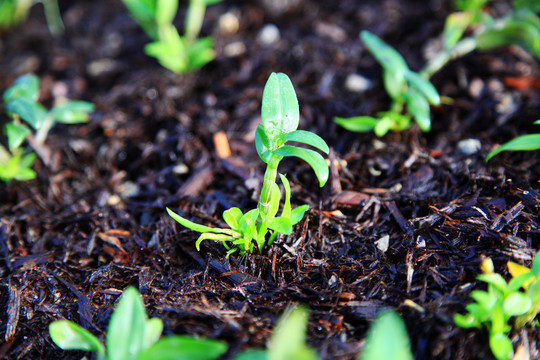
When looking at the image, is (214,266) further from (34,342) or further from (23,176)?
(23,176)

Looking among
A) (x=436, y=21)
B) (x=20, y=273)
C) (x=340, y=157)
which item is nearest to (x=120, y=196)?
(x=20, y=273)

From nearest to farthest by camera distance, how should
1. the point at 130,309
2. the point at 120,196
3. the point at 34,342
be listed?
the point at 130,309 < the point at 34,342 < the point at 120,196

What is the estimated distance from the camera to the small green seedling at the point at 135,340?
3.60 feet

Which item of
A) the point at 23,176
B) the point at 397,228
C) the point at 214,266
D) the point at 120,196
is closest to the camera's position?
the point at 214,266

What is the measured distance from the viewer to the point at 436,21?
2867mm

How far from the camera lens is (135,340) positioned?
1.20 m

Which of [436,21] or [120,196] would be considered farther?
[436,21]

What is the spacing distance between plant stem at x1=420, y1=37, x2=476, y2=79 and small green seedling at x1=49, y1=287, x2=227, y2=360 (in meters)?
1.94

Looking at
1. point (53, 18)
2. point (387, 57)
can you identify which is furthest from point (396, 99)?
point (53, 18)

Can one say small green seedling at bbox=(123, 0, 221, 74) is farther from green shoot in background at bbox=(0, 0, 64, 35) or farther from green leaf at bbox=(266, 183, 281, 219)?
green leaf at bbox=(266, 183, 281, 219)

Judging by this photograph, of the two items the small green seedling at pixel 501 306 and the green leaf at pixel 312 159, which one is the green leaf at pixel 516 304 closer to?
the small green seedling at pixel 501 306

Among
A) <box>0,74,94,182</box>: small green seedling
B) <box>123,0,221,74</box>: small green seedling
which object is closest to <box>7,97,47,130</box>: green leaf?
<box>0,74,94,182</box>: small green seedling

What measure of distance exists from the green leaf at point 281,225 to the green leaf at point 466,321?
600 mm

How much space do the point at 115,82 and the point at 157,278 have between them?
1.67 m
